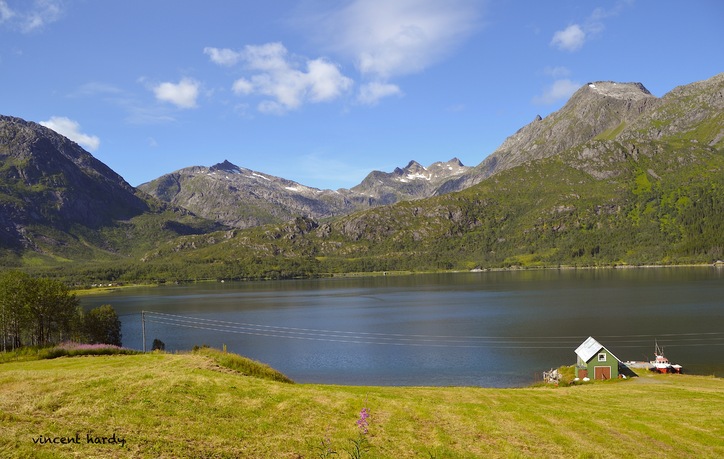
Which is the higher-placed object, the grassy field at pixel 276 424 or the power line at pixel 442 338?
the grassy field at pixel 276 424

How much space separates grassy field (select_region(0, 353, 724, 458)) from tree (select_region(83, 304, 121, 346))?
80403 millimetres

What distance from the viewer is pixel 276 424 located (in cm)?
2359

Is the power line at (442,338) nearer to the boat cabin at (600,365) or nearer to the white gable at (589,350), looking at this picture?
the white gable at (589,350)

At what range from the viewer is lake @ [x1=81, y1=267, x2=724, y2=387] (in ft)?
282

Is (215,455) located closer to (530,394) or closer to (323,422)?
(323,422)

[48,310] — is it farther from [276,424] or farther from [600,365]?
[600,365]

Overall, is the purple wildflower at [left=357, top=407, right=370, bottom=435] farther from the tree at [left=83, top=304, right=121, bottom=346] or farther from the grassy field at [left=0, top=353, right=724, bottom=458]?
the tree at [left=83, top=304, right=121, bottom=346]

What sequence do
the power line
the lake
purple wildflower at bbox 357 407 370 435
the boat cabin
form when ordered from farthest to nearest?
the power line < the lake < the boat cabin < purple wildflower at bbox 357 407 370 435

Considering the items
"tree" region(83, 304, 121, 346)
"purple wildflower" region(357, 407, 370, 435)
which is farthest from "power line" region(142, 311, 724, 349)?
"purple wildflower" region(357, 407, 370, 435)

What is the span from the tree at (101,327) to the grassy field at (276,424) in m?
80.4

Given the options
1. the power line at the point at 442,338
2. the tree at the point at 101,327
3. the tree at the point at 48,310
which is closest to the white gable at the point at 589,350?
the power line at the point at 442,338

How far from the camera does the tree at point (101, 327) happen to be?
103562 millimetres

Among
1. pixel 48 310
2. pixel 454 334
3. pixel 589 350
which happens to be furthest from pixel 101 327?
pixel 589 350

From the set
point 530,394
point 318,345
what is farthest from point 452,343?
point 530,394
